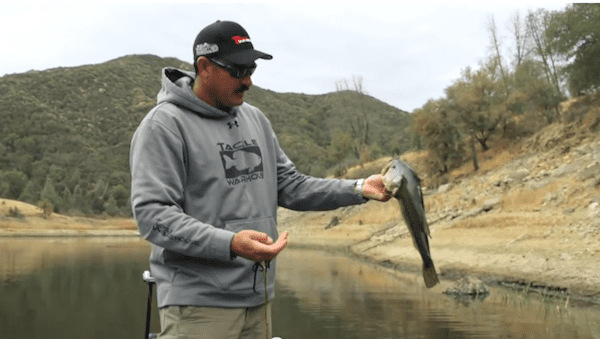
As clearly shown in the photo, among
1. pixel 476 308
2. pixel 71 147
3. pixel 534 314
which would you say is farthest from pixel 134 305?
pixel 71 147

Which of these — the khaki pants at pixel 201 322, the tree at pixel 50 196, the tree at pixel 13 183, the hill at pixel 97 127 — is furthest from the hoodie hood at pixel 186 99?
the tree at pixel 13 183

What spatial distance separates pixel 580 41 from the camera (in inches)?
1005

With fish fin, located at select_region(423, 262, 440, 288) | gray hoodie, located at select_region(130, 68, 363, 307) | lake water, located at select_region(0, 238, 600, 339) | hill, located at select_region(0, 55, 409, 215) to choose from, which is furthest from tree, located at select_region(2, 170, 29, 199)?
gray hoodie, located at select_region(130, 68, 363, 307)

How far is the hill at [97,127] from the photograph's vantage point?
52531mm

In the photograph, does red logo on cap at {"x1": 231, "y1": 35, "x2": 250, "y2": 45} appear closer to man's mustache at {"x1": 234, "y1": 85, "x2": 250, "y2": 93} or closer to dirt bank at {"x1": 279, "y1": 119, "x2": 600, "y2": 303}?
man's mustache at {"x1": 234, "y1": 85, "x2": 250, "y2": 93}

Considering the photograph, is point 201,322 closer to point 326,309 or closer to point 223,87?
point 223,87

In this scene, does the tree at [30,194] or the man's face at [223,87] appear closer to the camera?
the man's face at [223,87]

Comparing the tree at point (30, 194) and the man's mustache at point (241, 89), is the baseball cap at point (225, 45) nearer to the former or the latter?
the man's mustache at point (241, 89)

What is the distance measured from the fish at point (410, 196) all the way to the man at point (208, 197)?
511 mm

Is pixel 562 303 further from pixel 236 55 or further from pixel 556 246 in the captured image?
pixel 236 55

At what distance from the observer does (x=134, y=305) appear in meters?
13.1

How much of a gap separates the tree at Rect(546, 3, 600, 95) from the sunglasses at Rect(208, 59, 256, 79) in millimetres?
25165

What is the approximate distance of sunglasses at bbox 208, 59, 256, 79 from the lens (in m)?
2.39

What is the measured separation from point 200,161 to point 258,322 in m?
0.65
